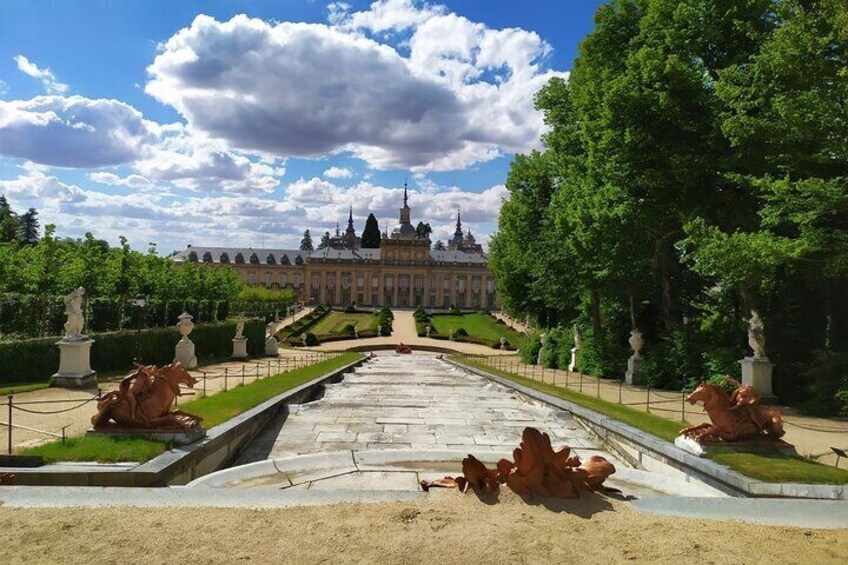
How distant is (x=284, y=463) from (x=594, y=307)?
20800 mm

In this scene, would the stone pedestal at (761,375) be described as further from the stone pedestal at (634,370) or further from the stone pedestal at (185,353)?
the stone pedestal at (185,353)

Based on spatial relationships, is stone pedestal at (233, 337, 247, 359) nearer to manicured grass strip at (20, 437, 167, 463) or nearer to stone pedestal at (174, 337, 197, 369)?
stone pedestal at (174, 337, 197, 369)

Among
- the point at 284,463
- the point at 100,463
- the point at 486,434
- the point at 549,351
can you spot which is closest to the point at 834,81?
the point at 486,434

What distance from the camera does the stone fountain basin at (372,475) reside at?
6.90 m

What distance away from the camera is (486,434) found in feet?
34.2

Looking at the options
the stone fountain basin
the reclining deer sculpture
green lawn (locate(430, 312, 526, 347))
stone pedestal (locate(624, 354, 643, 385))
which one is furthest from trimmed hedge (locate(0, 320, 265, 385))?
green lawn (locate(430, 312, 526, 347))

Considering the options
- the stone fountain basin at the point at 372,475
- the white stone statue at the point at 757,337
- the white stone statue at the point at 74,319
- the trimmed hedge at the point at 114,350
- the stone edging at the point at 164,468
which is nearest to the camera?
the stone edging at the point at 164,468

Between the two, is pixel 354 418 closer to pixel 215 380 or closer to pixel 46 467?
pixel 46 467

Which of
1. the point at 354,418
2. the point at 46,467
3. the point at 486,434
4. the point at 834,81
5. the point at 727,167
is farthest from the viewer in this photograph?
the point at 727,167

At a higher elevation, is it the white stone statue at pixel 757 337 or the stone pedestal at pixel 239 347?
the white stone statue at pixel 757 337

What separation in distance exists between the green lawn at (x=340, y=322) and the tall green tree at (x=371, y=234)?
47.6 metres

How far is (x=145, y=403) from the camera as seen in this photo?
313 inches

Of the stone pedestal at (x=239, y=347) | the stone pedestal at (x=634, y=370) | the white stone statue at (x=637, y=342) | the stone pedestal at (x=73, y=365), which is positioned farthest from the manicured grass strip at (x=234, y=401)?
the stone pedestal at (x=239, y=347)

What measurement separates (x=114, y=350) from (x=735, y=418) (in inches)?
722
